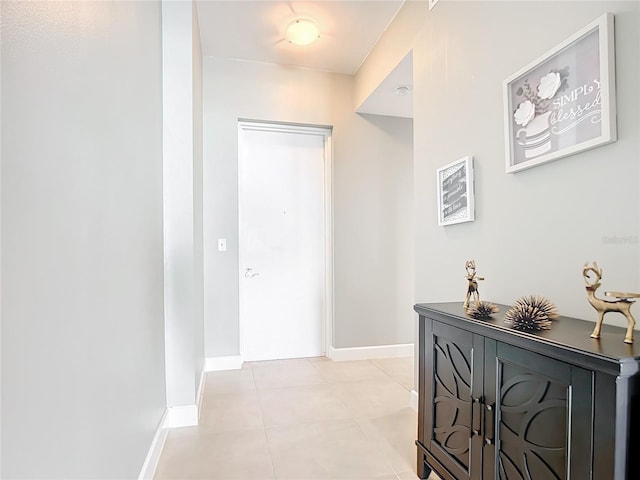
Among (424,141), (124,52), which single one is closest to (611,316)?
(424,141)

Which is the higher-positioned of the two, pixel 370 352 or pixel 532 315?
pixel 532 315

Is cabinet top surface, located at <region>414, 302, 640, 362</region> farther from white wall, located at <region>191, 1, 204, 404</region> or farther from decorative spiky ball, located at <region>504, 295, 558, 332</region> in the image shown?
white wall, located at <region>191, 1, 204, 404</region>

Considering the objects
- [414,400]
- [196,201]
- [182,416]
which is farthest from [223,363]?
[414,400]

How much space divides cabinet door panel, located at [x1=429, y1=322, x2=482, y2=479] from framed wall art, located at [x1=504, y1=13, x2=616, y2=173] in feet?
2.52

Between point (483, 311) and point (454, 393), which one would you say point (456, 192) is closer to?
point (483, 311)

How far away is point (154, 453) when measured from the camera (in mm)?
1750

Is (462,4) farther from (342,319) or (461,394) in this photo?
(342,319)

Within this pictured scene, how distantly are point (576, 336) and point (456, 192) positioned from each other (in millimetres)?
1064

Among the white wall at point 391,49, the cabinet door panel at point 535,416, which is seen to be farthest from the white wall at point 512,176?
the cabinet door panel at point 535,416

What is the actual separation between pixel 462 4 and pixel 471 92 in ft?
1.66

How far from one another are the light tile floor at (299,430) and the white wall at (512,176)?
2.84 ft

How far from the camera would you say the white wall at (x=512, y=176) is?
107 cm

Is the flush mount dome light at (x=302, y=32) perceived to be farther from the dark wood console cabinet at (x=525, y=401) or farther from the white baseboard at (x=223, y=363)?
the white baseboard at (x=223, y=363)

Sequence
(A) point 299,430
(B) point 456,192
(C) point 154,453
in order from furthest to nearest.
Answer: (A) point 299,430 → (B) point 456,192 → (C) point 154,453
